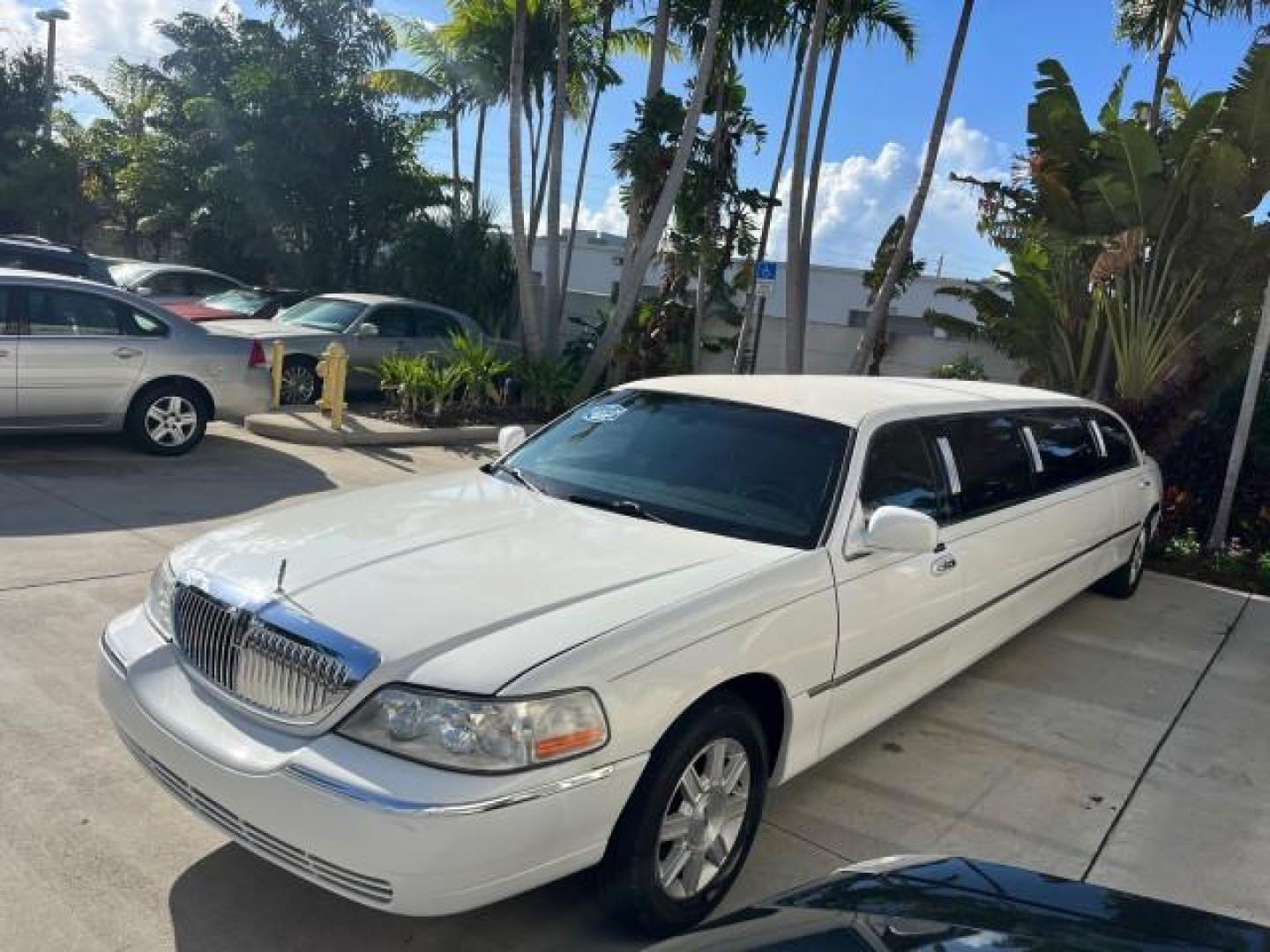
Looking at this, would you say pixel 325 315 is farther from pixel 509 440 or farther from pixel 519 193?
pixel 509 440

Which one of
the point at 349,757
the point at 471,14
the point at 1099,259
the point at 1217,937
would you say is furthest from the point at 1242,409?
the point at 471,14

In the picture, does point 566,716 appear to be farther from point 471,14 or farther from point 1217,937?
point 471,14

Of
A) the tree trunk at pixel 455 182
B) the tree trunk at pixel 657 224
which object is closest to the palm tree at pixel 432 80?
the tree trunk at pixel 455 182

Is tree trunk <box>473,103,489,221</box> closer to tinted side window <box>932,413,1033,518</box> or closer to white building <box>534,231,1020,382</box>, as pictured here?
white building <box>534,231,1020,382</box>

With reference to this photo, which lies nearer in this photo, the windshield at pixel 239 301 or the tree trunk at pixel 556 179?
the tree trunk at pixel 556 179

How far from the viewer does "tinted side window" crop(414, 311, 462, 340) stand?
1380 centimetres

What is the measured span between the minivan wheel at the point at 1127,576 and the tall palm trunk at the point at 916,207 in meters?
6.28

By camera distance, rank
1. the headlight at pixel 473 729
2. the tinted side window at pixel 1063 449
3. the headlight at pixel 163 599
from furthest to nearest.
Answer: the tinted side window at pixel 1063 449 → the headlight at pixel 163 599 → the headlight at pixel 473 729

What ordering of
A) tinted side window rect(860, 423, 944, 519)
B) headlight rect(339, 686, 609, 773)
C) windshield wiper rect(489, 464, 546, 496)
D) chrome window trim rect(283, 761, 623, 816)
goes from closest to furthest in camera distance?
1. chrome window trim rect(283, 761, 623, 816)
2. headlight rect(339, 686, 609, 773)
3. tinted side window rect(860, 423, 944, 519)
4. windshield wiper rect(489, 464, 546, 496)

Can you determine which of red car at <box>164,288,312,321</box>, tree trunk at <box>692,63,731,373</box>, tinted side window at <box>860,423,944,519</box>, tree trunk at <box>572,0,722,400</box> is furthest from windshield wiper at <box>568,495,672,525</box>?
red car at <box>164,288,312,321</box>

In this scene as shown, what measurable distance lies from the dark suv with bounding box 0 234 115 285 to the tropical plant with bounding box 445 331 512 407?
12.4 ft

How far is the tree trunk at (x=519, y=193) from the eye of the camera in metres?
13.6

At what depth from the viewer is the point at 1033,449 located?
5.46 m

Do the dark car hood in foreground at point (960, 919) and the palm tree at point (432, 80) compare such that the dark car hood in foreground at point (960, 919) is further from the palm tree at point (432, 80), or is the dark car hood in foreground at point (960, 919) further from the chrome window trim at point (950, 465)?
the palm tree at point (432, 80)
